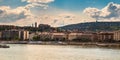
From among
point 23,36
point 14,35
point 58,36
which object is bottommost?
point 58,36

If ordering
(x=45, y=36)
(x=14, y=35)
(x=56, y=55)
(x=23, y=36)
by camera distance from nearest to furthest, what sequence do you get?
(x=56, y=55) < (x=23, y=36) < (x=14, y=35) < (x=45, y=36)

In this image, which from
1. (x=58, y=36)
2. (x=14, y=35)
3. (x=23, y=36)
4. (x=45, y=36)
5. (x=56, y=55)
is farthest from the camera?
(x=58, y=36)

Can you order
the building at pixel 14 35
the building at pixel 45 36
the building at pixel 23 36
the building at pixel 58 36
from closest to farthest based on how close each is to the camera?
the building at pixel 14 35
the building at pixel 23 36
the building at pixel 45 36
the building at pixel 58 36

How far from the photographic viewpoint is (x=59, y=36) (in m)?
153

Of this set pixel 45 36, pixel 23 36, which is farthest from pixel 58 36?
pixel 23 36

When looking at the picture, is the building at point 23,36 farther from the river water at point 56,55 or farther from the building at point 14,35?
the river water at point 56,55

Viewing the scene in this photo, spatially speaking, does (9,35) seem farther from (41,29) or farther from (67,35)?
(41,29)

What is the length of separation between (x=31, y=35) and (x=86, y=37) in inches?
716

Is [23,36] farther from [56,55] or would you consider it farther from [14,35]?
[56,55]

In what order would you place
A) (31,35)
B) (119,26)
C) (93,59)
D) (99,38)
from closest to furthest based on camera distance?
(93,59) < (99,38) < (31,35) < (119,26)

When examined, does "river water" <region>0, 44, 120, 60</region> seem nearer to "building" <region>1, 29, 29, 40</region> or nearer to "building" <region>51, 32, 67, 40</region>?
"building" <region>1, 29, 29, 40</region>

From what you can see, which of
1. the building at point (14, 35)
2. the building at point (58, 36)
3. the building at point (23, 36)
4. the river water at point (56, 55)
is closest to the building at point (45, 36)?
the building at point (58, 36)

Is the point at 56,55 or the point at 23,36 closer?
the point at 56,55

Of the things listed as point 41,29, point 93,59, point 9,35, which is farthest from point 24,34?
point 93,59
